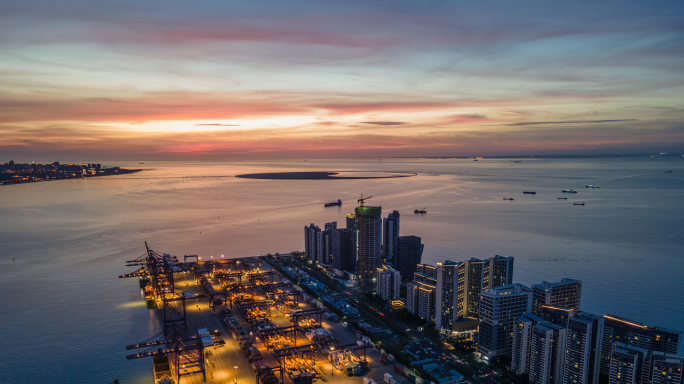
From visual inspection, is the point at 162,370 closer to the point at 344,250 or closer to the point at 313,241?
the point at 344,250

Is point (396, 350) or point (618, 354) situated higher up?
point (618, 354)

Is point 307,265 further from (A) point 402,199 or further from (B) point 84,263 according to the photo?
(A) point 402,199

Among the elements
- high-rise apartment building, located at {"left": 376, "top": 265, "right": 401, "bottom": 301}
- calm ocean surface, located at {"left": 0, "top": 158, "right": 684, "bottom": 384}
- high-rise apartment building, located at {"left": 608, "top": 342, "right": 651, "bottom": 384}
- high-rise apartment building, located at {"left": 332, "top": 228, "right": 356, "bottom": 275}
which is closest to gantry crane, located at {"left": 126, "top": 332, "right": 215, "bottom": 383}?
calm ocean surface, located at {"left": 0, "top": 158, "right": 684, "bottom": 384}

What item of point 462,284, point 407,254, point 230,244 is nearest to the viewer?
point 462,284

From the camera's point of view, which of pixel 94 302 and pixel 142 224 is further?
pixel 142 224

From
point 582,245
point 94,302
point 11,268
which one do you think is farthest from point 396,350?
point 11,268

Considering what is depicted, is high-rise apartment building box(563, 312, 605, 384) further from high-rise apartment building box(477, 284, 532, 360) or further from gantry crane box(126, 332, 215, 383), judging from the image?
gantry crane box(126, 332, 215, 383)

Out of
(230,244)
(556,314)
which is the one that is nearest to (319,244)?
(230,244)
